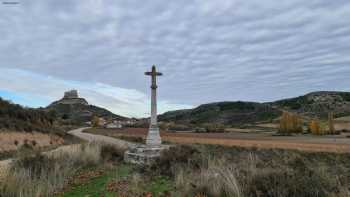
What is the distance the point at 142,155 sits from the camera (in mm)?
15195

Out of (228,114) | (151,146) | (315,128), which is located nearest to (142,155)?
(151,146)

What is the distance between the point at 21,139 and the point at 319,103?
150360mm

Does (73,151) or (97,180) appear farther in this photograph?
(73,151)

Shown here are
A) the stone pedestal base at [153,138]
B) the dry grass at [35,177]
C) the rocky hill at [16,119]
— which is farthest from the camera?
the rocky hill at [16,119]

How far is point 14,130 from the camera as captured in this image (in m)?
28.2

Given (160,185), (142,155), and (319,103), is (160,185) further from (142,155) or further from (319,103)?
(319,103)

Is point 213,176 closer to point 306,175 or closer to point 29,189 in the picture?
point 306,175

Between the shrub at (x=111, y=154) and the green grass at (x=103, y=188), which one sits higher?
the shrub at (x=111, y=154)

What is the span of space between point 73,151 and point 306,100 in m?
166

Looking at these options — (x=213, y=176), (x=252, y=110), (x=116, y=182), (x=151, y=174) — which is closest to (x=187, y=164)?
(x=151, y=174)

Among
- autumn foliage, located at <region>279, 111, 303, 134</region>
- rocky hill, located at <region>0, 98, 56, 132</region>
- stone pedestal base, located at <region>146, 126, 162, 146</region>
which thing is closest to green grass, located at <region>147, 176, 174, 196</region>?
stone pedestal base, located at <region>146, 126, 162, 146</region>

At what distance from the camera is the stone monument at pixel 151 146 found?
15.1 m

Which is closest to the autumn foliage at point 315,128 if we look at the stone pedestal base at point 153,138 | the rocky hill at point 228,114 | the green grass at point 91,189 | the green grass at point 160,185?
the rocky hill at point 228,114

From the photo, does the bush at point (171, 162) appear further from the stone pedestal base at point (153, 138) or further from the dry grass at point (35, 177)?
the stone pedestal base at point (153, 138)
